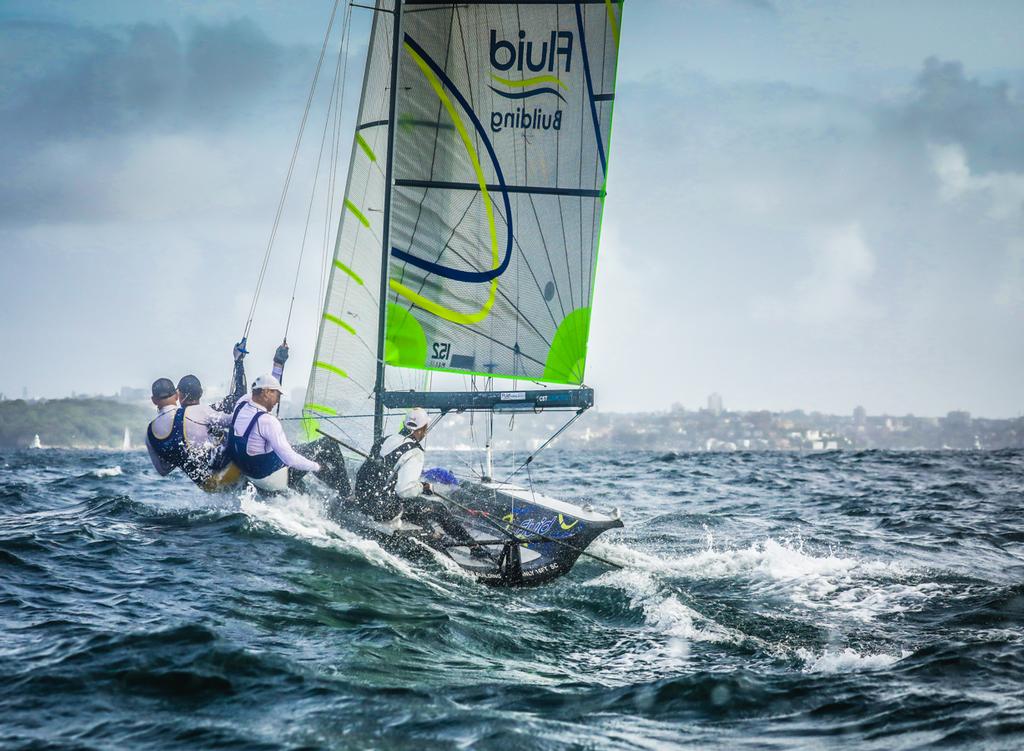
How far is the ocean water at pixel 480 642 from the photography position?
4543 mm

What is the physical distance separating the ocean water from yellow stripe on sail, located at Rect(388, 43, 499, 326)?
9.50 feet

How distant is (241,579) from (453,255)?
194 inches

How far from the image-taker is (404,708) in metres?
4.79

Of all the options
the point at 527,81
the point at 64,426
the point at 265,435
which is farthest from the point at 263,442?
the point at 64,426

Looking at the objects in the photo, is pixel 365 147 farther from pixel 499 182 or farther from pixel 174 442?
pixel 174 442

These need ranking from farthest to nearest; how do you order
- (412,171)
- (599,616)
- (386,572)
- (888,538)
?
(888,538), (412,171), (386,572), (599,616)

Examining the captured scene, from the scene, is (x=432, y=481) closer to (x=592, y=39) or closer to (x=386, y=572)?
(x=386, y=572)

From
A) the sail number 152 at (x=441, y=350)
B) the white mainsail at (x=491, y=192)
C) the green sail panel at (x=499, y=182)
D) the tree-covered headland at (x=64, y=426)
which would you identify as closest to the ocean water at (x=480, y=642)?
the sail number 152 at (x=441, y=350)

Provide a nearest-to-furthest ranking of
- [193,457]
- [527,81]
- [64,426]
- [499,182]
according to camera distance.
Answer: [193,457] → [527,81] → [499,182] → [64,426]

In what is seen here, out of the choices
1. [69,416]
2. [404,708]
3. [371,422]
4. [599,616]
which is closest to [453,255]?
[371,422]

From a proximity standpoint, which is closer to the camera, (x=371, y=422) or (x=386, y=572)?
(x=386, y=572)

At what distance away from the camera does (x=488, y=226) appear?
10.6 meters

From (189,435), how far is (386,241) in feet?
11.0

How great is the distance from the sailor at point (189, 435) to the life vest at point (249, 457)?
1.62ft
